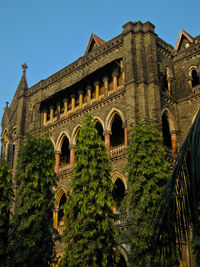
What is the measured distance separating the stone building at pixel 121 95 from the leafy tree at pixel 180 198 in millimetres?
15472

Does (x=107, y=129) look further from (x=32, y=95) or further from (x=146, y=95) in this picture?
(x=32, y=95)

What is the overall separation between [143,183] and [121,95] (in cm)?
817

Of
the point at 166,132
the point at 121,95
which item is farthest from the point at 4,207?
the point at 166,132

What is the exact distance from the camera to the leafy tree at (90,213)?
13648 millimetres

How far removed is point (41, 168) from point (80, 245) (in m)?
3.74

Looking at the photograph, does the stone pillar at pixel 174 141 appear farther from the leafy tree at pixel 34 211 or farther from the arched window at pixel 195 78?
the leafy tree at pixel 34 211

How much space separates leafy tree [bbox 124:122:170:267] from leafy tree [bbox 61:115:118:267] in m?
0.81

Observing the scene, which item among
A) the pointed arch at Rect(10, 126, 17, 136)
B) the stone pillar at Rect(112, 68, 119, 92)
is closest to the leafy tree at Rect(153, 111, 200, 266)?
the stone pillar at Rect(112, 68, 119, 92)

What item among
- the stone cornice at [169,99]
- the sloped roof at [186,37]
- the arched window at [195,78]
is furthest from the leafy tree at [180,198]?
the sloped roof at [186,37]

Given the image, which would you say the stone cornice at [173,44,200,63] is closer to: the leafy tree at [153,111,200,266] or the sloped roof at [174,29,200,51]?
the sloped roof at [174,29,200,51]

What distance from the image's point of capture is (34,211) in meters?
15.3

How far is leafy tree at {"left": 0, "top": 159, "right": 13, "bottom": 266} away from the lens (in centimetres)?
1547

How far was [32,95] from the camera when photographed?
1110 inches

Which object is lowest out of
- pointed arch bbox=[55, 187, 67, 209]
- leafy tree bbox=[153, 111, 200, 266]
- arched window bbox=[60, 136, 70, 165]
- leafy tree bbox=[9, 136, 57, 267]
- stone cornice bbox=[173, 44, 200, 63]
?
leafy tree bbox=[153, 111, 200, 266]
